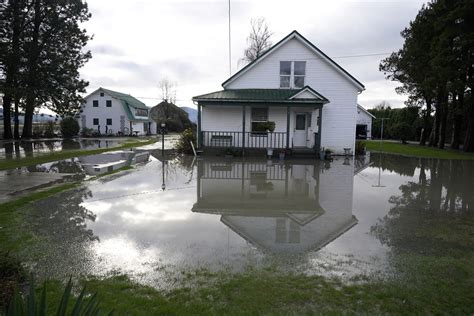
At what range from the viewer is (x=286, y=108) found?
20719 mm

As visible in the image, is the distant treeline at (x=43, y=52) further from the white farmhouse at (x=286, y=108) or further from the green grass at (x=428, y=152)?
the green grass at (x=428, y=152)

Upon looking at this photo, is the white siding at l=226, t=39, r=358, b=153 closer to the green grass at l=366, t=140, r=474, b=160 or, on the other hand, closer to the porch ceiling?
the porch ceiling

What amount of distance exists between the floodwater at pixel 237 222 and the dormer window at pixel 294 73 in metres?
10.3

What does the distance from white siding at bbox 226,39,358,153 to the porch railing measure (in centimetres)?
317

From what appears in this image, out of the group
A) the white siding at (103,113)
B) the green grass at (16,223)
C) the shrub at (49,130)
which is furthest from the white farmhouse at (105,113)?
the green grass at (16,223)

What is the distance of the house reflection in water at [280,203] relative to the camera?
6.00 m

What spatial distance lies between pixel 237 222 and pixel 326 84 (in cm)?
1655

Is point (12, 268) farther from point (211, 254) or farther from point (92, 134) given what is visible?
point (92, 134)

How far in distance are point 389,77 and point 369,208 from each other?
1305 inches

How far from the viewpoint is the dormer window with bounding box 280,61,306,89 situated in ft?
70.3

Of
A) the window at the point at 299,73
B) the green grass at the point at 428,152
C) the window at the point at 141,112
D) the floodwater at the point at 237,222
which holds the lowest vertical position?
the floodwater at the point at 237,222

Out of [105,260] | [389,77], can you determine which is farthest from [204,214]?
[389,77]

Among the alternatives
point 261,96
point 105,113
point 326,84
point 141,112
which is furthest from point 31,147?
point 141,112

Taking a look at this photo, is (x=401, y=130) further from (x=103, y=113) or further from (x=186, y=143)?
(x=103, y=113)
